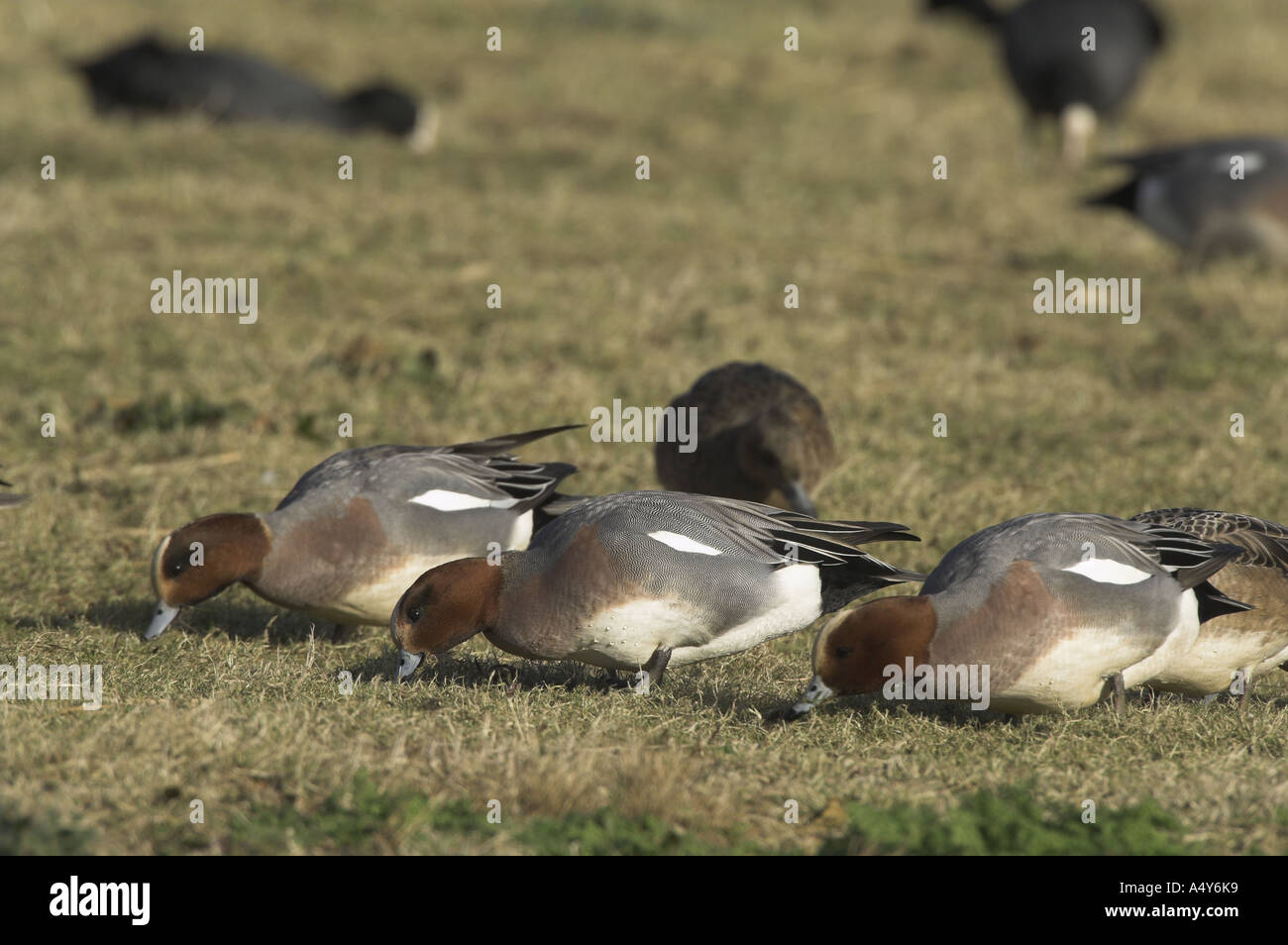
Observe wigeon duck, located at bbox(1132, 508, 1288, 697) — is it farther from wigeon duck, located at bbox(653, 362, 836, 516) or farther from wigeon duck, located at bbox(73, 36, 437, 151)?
wigeon duck, located at bbox(73, 36, 437, 151)

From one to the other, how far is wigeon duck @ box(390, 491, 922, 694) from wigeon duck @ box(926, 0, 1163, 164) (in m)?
8.24

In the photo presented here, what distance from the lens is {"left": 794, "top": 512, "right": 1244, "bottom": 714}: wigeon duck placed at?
354 centimetres

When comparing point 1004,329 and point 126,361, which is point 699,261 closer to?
point 1004,329

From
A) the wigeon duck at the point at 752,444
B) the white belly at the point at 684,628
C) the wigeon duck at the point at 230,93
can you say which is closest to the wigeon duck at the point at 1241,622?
the white belly at the point at 684,628

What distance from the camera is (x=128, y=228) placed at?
Answer: 8.38m

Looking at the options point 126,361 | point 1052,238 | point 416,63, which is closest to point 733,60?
point 416,63

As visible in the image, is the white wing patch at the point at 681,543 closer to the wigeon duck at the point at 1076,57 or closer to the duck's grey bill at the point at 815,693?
the duck's grey bill at the point at 815,693

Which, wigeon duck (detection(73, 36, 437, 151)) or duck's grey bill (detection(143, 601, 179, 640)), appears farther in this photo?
wigeon duck (detection(73, 36, 437, 151))

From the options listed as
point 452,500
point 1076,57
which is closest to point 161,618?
point 452,500

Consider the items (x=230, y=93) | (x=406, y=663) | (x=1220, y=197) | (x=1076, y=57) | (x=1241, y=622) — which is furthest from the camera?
(x=230, y=93)

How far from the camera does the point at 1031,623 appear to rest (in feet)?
11.8

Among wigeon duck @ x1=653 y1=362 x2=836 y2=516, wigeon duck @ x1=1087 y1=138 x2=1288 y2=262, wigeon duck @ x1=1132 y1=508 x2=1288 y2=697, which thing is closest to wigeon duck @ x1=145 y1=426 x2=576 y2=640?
wigeon duck @ x1=653 y1=362 x2=836 y2=516

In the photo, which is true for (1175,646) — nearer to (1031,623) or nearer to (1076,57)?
(1031,623)

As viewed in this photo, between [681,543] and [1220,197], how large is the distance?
6124mm
